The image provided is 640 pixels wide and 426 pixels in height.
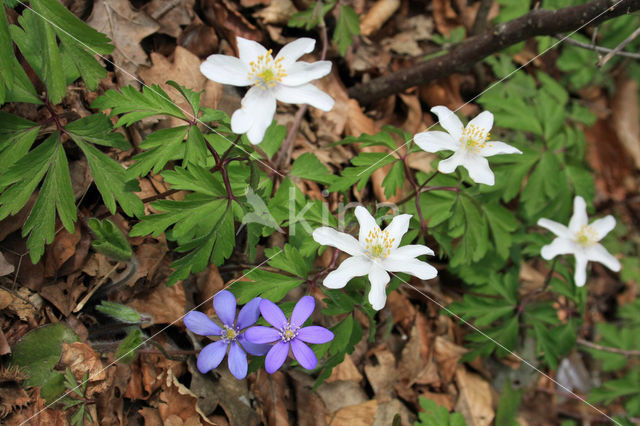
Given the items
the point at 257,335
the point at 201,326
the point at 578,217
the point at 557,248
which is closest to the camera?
the point at 257,335

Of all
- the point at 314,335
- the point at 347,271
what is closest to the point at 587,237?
the point at 347,271

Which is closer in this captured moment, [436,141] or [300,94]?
[300,94]

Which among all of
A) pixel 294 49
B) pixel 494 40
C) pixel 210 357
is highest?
pixel 494 40

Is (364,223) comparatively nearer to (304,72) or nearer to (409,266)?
(409,266)

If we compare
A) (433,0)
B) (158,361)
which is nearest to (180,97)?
(158,361)

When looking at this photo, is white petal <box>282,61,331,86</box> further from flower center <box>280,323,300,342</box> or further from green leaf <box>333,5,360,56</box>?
green leaf <box>333,5,360,56</box>

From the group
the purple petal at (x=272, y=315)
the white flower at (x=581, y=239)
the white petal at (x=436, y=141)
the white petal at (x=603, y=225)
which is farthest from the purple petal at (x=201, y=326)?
the white petal at (x=603, y=225)

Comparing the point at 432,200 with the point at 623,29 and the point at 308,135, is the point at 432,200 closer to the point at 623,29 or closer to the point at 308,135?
the point at 308,135
